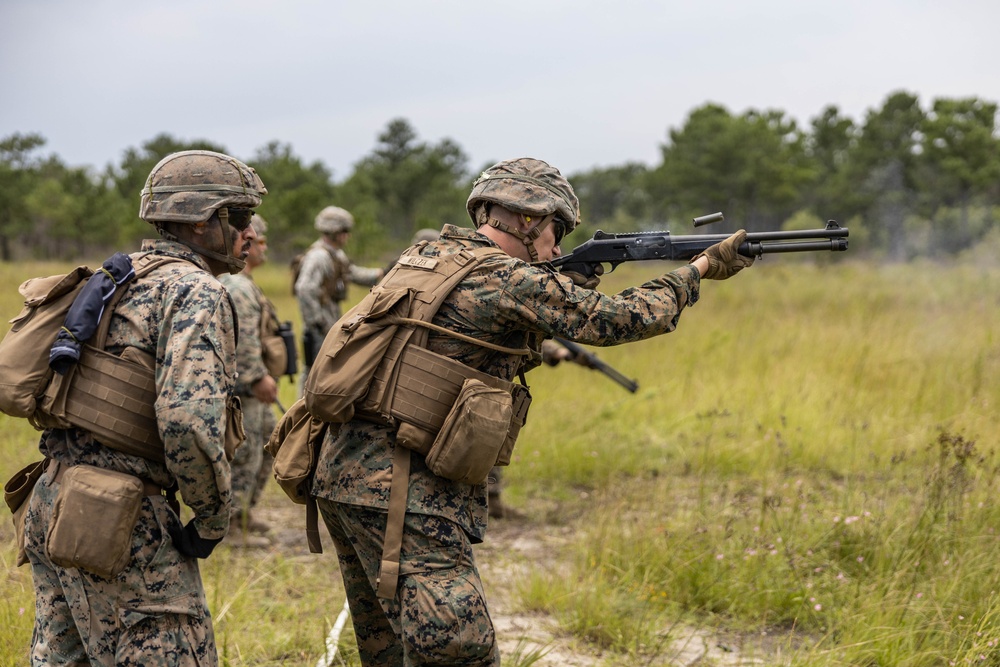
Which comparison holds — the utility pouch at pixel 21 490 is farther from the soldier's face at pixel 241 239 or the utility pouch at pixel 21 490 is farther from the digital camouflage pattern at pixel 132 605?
the soldier's face at pixel 241 239

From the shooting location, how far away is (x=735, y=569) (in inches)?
175

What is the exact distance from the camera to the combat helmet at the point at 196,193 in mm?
2736

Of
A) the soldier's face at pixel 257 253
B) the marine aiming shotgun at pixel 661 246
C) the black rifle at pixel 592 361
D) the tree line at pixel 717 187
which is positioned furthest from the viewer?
the tree line at pixel 717 187

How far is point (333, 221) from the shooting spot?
23.9 ft

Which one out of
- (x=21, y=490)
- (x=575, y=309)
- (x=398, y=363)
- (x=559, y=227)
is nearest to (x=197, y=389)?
(x=398, y=363)

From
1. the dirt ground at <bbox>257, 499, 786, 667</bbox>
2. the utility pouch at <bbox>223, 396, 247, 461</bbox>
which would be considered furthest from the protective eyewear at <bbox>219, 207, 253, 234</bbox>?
the dirt ground at <bbox>257, 499, 786, 667</bbox>

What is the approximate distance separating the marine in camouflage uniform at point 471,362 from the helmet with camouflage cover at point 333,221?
440 cm

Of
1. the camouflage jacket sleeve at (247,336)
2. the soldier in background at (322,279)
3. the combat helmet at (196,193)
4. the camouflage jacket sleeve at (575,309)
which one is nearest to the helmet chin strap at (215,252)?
the combat helmet at (196,193)

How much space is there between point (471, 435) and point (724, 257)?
1.12m

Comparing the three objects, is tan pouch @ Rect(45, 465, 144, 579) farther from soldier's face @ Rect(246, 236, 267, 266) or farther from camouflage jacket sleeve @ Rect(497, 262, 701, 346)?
soldier's face @ Rect(246, 236, 267, 266)

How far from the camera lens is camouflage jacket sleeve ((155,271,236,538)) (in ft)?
8.00

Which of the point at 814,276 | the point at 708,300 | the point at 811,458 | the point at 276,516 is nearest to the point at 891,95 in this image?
the point at 814,276

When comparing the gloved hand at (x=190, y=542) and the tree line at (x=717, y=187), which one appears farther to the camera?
the tree line at (x=717, y=187)

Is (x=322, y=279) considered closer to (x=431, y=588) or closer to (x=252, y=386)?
(x=252, y=386)
